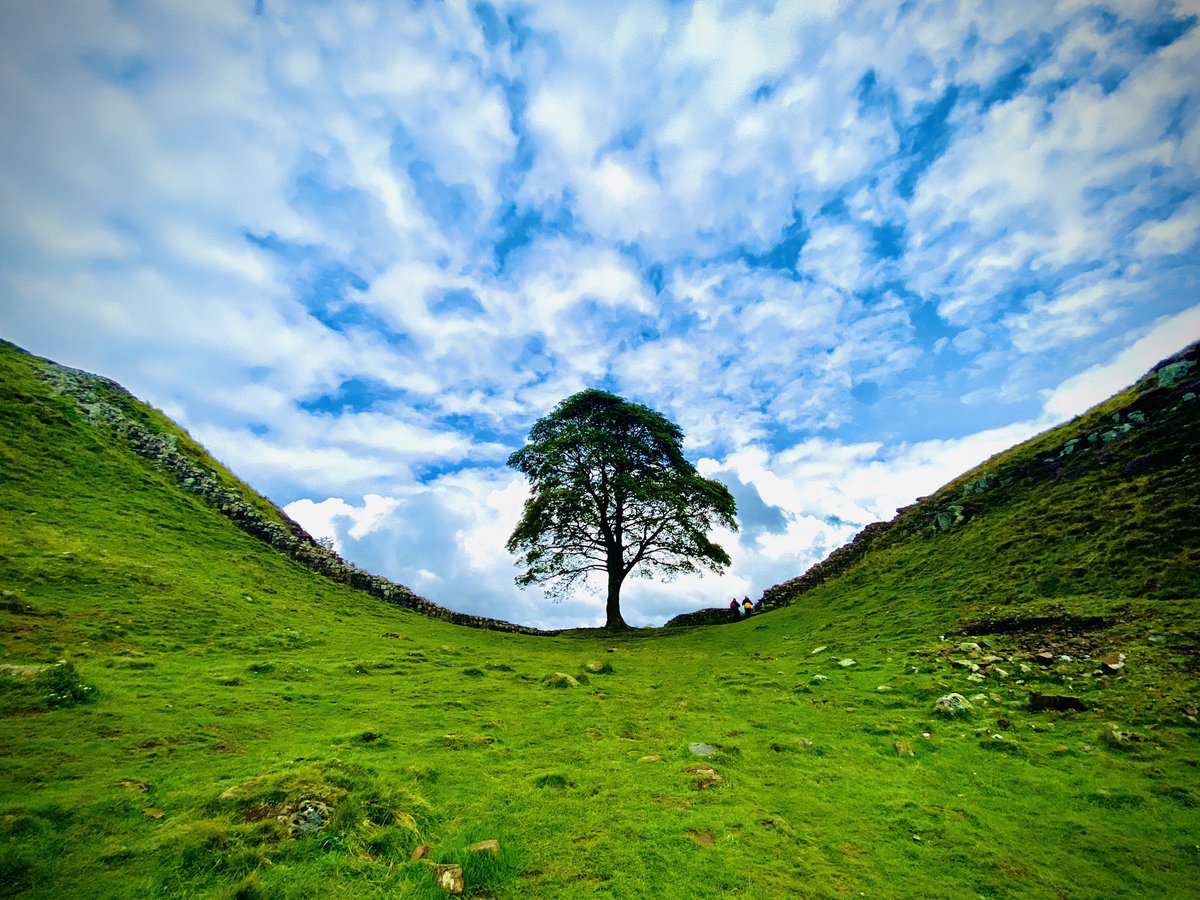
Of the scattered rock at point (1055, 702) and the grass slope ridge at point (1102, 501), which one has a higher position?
the grass slope ridge at point (1102, 501)

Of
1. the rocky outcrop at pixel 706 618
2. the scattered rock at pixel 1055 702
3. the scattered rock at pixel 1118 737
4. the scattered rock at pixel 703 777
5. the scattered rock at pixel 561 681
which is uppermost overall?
the rocky outcrop at pixel 706 618

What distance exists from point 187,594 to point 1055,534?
34.1 m

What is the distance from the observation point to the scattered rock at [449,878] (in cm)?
600

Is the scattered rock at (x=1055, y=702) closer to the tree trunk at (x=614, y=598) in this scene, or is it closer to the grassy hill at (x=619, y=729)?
the grassy hill at (x=619, y=729)

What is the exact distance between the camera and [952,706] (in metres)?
11.9

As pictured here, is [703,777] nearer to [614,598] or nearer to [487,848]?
[487,848]

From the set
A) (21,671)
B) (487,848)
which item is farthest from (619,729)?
(21,671)

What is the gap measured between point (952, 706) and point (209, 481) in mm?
38568

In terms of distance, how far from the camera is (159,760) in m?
8.55

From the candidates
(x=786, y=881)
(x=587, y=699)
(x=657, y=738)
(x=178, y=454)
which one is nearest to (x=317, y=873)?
(x=786, y=881)

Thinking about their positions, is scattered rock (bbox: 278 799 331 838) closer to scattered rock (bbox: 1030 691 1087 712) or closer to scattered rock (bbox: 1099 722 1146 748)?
scattered rock (bbox: 1099 722 1146 748)

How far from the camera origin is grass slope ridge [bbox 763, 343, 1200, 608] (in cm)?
1694

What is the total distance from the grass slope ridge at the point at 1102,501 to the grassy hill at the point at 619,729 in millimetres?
158

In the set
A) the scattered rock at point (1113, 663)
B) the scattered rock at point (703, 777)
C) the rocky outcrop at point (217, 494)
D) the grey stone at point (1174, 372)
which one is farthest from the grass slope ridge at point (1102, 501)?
the rocky outcrop at point (217, 494)
